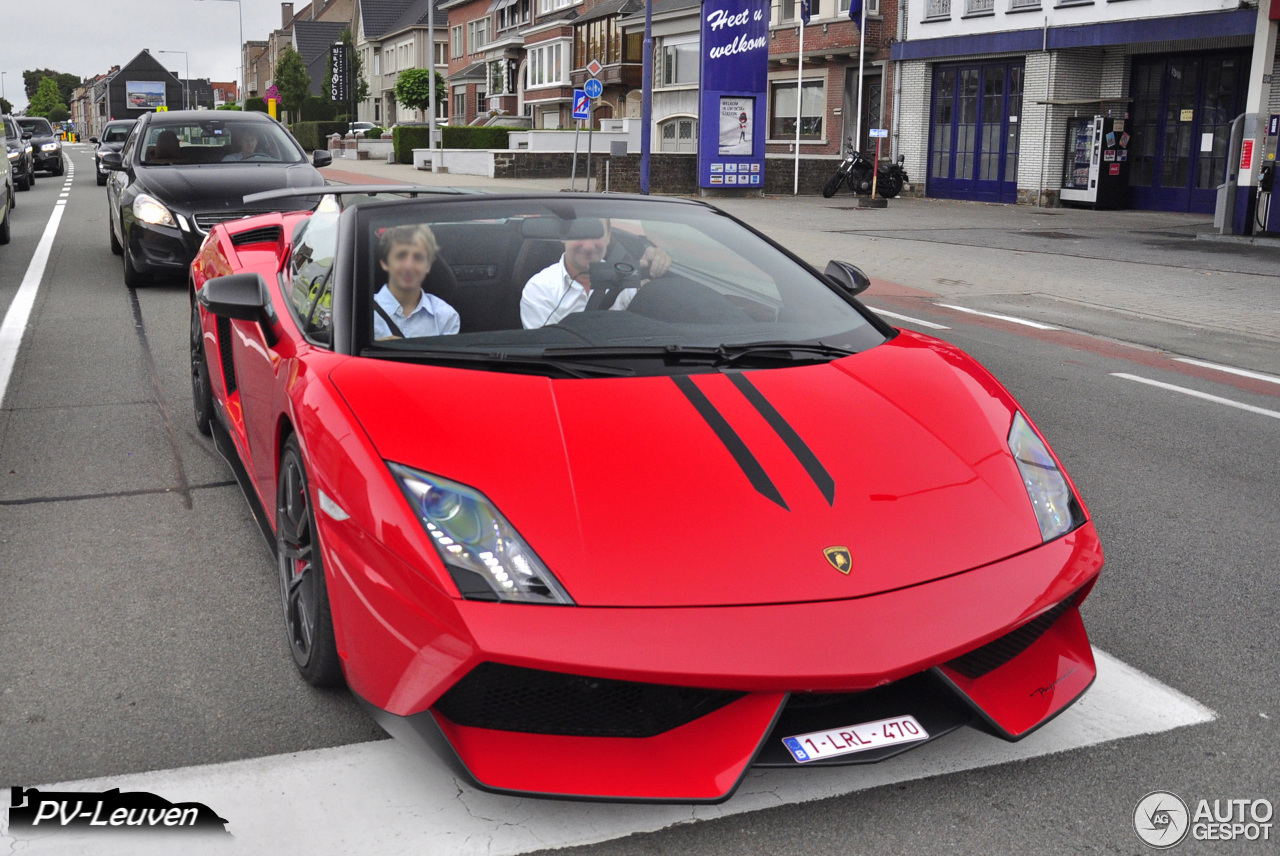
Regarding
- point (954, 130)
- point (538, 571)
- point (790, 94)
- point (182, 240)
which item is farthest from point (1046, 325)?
point (790, 94)

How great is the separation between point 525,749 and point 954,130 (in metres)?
31.1

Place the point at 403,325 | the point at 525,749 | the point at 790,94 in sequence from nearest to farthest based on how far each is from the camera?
the point at 525,749 < the point at 403,325 < the point at 790,94

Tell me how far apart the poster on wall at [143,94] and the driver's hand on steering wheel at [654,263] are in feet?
502

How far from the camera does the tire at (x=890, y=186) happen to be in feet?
103

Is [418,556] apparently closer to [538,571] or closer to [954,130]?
[538,571]

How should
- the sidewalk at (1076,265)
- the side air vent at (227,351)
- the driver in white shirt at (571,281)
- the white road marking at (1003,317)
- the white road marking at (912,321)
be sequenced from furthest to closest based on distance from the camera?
the sidewalk at (1076,265), the white road marking at (1003,317), the white road marking at (912,321), the side air vent at (227,351), the driver in white shirt at (571,281)

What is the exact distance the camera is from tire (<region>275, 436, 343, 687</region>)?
3.05 metres

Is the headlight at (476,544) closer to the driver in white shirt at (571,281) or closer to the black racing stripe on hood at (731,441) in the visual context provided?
the black racing stripe on hood at (731,441)

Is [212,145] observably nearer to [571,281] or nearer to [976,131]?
[571,281]

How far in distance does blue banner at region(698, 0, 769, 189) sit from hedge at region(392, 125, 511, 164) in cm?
1377

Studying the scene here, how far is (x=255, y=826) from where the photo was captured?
261 cm

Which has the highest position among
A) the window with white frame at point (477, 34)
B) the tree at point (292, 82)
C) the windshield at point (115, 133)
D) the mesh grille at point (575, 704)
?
the window with white frame at point (477, 34)

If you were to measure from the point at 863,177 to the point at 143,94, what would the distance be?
5368 inches

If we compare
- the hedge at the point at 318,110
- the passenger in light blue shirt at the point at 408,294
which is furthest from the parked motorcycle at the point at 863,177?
the hedge at the point at 318,110
